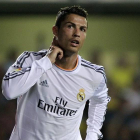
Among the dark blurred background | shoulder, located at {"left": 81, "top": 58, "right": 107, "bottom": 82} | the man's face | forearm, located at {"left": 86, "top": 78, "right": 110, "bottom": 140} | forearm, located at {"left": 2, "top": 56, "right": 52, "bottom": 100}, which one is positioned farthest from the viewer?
the dark blurred background

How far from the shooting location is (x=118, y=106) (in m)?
7.41

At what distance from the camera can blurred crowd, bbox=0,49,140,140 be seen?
6.98 metres

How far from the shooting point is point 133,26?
909cm

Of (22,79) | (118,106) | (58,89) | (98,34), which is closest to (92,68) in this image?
(58,89)

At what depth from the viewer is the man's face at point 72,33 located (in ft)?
10.8

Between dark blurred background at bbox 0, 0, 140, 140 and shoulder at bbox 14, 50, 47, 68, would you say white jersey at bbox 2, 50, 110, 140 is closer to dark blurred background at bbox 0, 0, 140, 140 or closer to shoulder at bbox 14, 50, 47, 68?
shoulder at bbox 14, 50, 47, 68

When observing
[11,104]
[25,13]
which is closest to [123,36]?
[25,13]

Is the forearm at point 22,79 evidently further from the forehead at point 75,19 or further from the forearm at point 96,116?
the forearm at point 96,116

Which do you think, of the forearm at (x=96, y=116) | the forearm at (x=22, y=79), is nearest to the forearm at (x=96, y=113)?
the forearm at (x=96, y=116)

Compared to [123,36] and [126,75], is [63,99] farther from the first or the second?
[123,36]

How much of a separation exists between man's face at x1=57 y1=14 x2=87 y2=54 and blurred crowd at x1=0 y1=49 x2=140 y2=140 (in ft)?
12.0

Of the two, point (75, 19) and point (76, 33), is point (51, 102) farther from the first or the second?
point (75, 19)

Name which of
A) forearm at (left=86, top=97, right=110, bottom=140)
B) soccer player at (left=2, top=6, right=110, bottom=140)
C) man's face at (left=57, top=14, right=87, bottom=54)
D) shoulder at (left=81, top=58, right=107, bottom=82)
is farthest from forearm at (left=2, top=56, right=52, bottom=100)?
forearm at (left=86, top=97, right=110, bottom=140)

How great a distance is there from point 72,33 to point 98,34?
5859 millimetres
